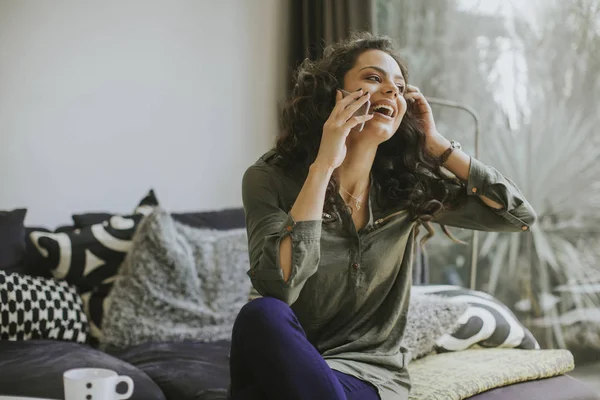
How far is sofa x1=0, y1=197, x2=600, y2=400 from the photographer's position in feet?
6.03

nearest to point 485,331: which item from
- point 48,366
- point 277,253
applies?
point 277,253

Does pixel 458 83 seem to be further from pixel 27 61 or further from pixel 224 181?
pixel 27 61

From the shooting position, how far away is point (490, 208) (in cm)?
174

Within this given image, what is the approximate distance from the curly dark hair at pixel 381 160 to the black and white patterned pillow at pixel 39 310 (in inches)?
42.0

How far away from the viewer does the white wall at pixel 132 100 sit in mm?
2816

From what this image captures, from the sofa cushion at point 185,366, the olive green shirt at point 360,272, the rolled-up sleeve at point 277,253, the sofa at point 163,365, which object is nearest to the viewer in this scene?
the rolled-up sleeve at point 277,253

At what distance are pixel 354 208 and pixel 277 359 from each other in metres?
0.49

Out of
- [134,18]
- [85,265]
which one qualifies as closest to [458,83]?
[134,18]

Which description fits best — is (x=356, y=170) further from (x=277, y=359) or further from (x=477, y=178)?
(x=277, y=359)

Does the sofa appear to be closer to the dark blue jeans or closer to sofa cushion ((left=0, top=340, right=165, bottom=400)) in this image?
sofa cushion ((left=0, top=340, right=165, bottom=400))

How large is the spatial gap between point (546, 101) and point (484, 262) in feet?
2.32

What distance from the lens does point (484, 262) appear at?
2955mm

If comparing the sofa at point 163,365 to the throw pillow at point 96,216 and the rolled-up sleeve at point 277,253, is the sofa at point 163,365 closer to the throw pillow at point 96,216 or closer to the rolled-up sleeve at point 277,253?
the throw pillow at point 96,216

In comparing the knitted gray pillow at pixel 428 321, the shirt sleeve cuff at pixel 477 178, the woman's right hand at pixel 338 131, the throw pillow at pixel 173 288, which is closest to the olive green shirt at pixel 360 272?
the shirt sleeve cuff at pixel 477 178
